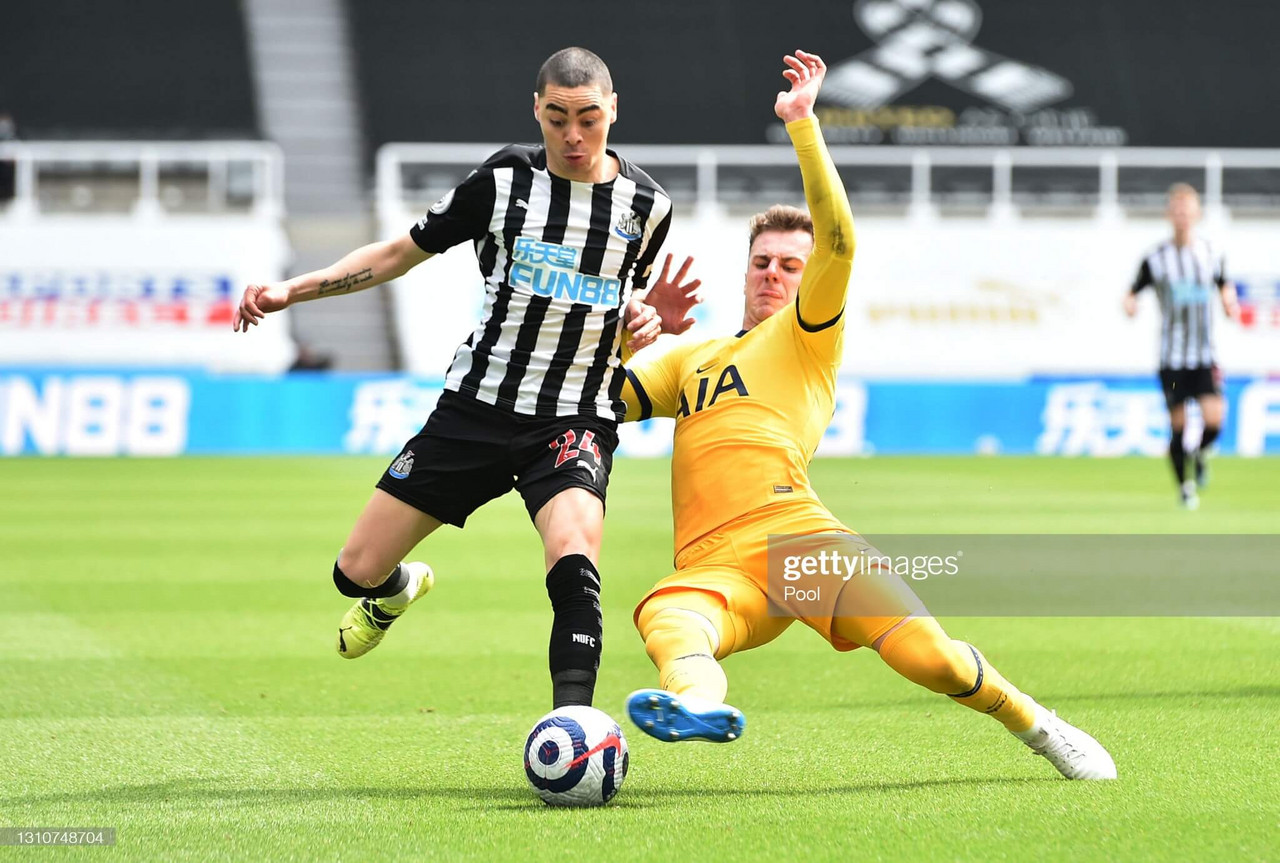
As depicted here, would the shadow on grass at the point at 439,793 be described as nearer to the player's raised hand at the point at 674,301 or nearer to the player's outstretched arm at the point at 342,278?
the player's outstretched arm at the point at 342,278

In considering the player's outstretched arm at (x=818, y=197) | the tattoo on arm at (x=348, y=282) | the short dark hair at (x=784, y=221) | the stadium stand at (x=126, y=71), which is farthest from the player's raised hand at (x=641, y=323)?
the stadium stand at (x=126, y=71)

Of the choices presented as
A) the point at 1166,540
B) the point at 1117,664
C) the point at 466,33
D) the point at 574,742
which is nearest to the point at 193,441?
the point at 466,33

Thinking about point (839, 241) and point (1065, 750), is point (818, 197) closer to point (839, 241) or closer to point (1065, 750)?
point (839, 241)

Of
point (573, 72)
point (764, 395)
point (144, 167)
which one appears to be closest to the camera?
point (573, 72)

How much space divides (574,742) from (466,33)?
2725cm

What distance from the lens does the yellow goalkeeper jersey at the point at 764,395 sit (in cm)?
467

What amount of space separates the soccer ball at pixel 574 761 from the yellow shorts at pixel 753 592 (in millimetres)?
424

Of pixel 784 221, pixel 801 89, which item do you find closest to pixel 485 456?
pixel 784 221

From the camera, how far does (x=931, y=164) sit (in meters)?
25.9

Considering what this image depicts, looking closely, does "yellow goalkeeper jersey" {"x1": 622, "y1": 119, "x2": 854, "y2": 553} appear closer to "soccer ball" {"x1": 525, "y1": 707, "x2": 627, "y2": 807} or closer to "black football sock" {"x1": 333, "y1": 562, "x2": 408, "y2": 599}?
"soccer ball" {"x1": 525, "y1": 707, "x2": 627, "y2": 807}

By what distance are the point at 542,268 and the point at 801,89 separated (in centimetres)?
97

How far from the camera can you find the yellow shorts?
4543 millimetres

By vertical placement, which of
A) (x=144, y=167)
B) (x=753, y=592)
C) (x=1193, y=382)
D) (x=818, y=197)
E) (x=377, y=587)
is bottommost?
(x=1193, y=382)

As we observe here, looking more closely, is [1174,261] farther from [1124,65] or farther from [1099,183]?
[1124,65]
